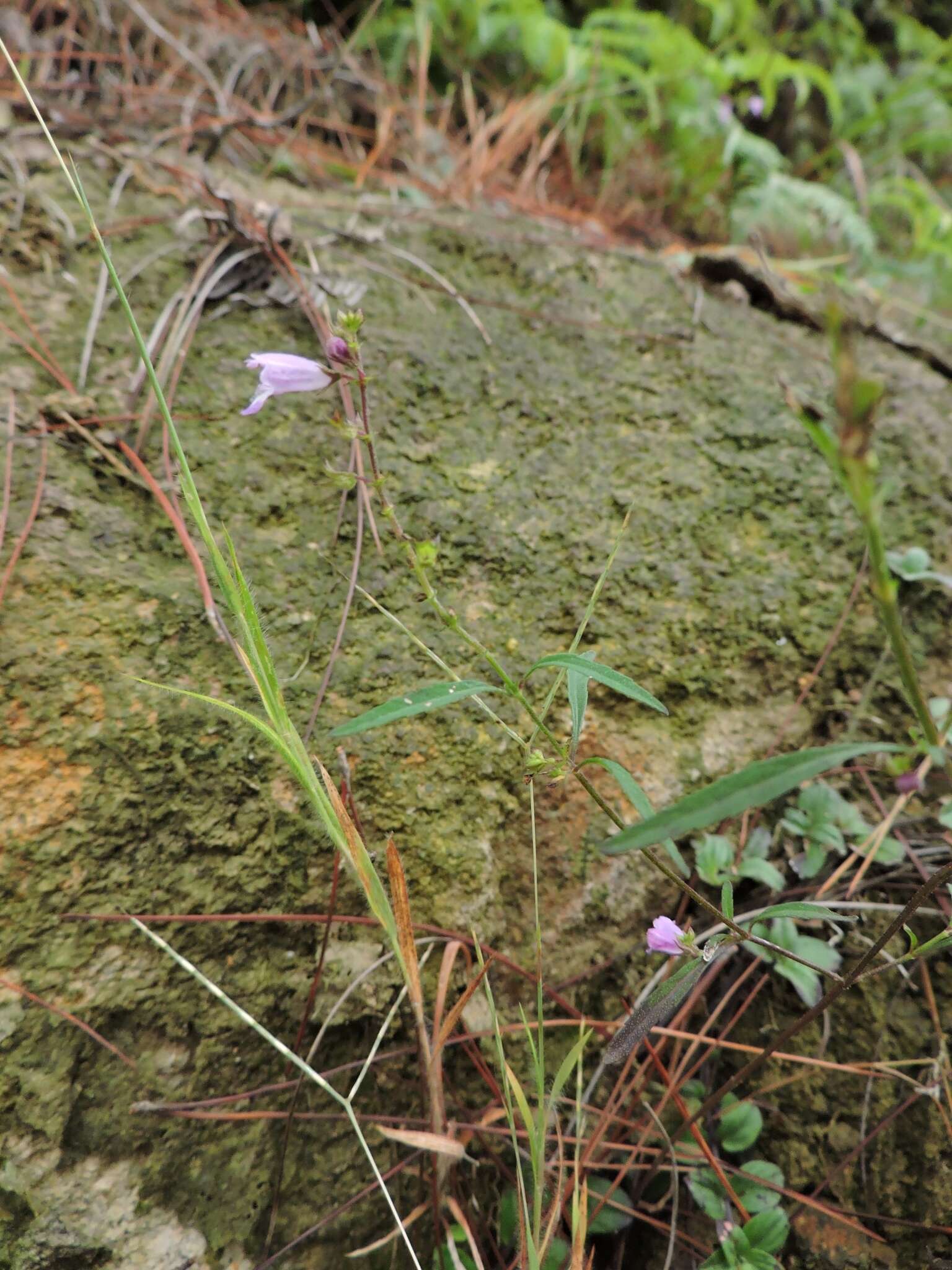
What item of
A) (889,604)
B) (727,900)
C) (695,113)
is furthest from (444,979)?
(695,113)

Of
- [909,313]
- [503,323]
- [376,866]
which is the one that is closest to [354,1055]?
[376,866]

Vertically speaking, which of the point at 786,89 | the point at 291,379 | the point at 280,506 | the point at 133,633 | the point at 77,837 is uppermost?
the point at 786,89

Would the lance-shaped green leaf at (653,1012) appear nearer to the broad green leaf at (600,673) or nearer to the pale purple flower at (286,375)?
the broad green leaf at (600,673)

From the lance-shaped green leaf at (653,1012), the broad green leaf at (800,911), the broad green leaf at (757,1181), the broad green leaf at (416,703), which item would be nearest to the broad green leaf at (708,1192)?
the broad green leaf at (757,1181)

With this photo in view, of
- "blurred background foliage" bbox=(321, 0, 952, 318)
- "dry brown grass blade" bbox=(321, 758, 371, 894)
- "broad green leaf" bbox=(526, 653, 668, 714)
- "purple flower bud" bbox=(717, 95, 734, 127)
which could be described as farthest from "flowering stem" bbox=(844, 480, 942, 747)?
"purple flower bud" bbox=(717, 95, 734, 127)

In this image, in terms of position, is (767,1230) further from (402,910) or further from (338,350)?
(338,350)

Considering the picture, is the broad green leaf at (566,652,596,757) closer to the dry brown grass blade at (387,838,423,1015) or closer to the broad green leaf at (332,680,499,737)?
the broad green leaf at (332,680,499,737)

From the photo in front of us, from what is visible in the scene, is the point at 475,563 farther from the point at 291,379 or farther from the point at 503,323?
the point at 503,323
